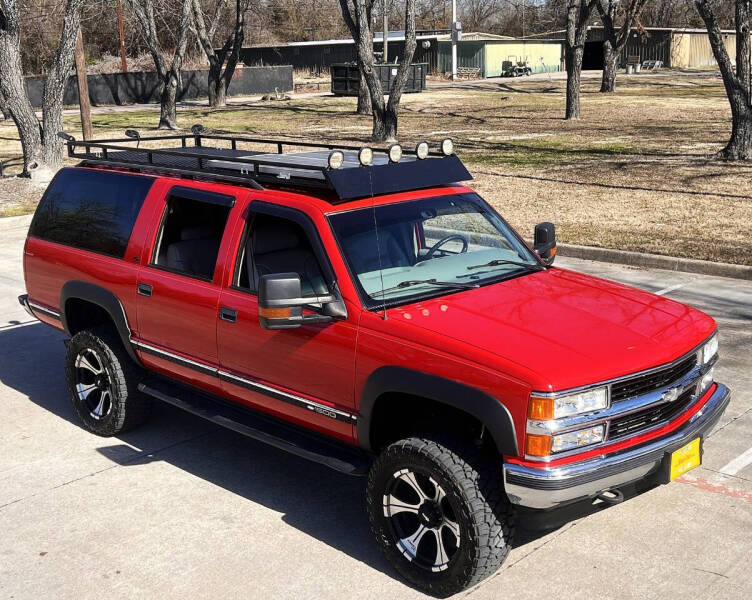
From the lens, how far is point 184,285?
5895 millimetres

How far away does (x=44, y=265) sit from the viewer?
7086 mm

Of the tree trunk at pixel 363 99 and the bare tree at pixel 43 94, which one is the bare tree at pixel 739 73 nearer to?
the bare tree at pixel 43 94

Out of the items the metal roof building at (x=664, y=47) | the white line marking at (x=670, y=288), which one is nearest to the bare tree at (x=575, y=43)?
the white line marking at (x=670, y=288)

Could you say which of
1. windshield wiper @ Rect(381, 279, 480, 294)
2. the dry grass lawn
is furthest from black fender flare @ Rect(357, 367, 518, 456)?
the dry grass lawn

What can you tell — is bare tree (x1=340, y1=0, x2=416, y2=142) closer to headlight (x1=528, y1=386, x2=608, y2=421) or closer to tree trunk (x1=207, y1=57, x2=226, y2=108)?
tree trunk (x1=207, y1=57, x2=226, y2=108)

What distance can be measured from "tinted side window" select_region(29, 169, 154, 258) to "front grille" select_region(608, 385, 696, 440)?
3.53m

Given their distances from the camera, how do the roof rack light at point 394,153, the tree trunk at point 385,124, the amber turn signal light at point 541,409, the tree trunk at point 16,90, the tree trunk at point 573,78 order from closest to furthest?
the amber turn signal light at point 541,409 → the roof rack light at point 394,153 → the tree trunk at point 16,90 → the tree trunk at point 385,124 → the tree trunk at point 573,78

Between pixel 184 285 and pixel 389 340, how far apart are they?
173 centimetres

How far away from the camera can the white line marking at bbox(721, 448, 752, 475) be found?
5.86 m

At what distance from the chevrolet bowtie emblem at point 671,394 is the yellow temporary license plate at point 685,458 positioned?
24 centimetres

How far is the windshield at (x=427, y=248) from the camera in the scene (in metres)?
5.18

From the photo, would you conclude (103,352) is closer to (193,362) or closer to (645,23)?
(193,362)

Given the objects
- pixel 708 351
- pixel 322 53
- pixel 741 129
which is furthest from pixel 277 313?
pixel 322 53

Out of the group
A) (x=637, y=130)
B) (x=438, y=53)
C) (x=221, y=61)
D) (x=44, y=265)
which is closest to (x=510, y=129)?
(x=637, y=130)
